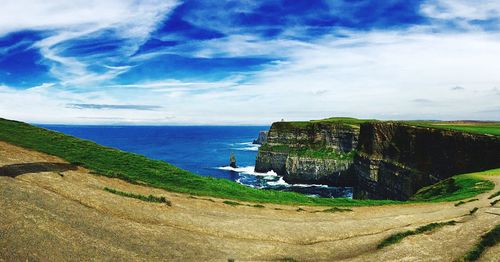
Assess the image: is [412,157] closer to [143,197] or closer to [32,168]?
[143,197]

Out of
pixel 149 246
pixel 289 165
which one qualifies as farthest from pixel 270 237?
pixel 289 165

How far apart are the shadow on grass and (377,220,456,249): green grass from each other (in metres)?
22.2

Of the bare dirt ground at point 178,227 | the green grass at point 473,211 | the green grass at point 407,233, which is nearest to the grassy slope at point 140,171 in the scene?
the bare dirt ground at point 178,227

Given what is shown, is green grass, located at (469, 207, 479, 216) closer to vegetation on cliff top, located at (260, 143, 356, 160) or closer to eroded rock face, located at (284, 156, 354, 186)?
eroded rock face, located at (284, 156, 354, 186)

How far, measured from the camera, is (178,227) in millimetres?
18594

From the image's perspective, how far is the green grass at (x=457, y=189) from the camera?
1329 inches

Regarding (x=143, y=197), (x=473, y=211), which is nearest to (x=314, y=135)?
(x=473, y=211)

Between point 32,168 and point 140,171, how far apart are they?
10051mm

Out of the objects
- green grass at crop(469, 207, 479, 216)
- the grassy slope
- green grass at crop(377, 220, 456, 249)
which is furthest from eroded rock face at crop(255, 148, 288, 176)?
green grass at crop(377, 220, 456, 249)

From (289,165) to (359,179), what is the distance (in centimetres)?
2281

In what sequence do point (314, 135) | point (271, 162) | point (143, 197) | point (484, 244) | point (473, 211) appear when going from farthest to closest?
point (271, 162)
point (314, 135)
point (473, 211)
point (143, 197)
point (484, 244)

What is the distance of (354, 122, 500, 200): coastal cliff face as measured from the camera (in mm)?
55031

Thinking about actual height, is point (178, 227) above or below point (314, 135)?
below

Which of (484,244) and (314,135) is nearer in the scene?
(484,244)
